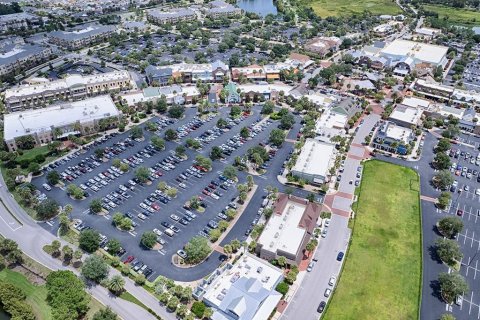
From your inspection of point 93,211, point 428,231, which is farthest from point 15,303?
point 428,231

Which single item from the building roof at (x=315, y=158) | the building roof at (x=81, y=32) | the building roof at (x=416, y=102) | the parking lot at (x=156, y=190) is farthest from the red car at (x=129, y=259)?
the building roof at (x=81, y=32)

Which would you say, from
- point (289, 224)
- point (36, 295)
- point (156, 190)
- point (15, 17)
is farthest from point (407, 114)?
point (15, 17)

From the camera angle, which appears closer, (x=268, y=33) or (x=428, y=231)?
(x=428, y=231)

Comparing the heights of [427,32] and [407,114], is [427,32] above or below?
above

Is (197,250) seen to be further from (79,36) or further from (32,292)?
(79,36)

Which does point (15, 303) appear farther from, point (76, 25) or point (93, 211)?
point (76, 25)

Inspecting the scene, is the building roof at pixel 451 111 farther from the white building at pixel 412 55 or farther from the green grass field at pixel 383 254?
the green grass field at pixel 383 254

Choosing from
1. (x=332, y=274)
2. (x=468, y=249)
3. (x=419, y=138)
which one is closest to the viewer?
(x=332, y=274)
